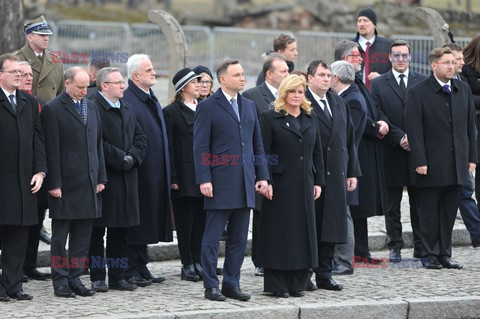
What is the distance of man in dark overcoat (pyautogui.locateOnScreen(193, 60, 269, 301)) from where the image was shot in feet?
33.3

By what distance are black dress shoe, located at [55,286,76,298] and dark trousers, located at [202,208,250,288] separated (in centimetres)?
117

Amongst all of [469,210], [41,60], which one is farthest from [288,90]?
[469,210]

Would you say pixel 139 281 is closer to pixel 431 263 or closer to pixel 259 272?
pixel 259 272

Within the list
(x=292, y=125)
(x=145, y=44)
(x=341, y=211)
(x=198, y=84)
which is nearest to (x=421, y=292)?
(x=341, y=211)

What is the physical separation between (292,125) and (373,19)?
387 centimetres

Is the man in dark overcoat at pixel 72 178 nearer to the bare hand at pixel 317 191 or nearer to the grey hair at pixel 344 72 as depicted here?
the bare hand at pixel 317 191

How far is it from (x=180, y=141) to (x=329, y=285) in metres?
2.05

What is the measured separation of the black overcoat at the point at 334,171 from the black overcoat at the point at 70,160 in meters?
2.11

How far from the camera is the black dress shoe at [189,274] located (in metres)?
11.2

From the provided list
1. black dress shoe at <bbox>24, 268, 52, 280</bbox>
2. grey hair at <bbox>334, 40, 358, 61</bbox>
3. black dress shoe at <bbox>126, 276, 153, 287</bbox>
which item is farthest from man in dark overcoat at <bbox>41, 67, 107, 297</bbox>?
grey hair at <bbox>334, 40, 358, 61</bbox>

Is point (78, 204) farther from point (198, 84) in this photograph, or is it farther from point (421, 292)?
point (421, 292)

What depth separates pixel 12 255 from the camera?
1008 centimetres

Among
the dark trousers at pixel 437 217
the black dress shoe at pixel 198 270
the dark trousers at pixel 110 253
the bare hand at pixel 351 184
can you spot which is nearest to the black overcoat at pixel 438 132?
the dark trousers at pixel 437 217

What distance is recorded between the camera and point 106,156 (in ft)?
34.9
